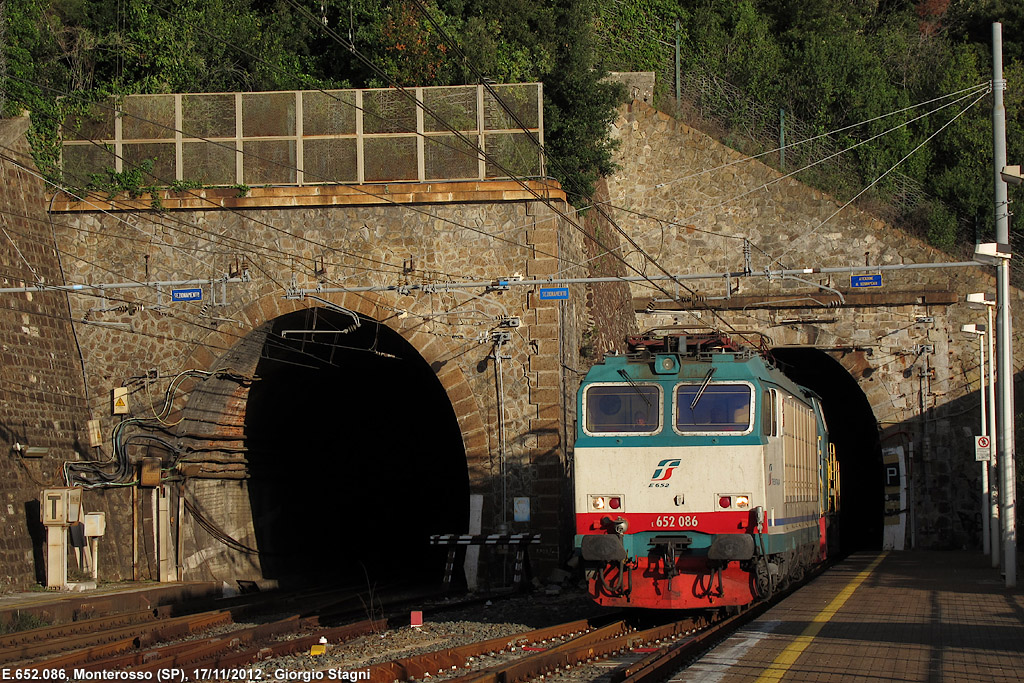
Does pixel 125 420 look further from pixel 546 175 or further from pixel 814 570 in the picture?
pixel 814 570

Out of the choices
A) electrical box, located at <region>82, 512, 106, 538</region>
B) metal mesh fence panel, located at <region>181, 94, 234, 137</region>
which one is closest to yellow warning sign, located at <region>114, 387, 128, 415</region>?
electrical box, located at <region>82, 512, 106, 538</region>

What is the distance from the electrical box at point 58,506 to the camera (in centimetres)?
1805

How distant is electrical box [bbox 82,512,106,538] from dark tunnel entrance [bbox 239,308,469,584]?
13.7 ft

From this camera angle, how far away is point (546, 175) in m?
21.4

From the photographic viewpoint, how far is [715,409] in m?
13.0

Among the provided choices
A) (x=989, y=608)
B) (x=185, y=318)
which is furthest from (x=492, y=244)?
(x=989, y=608)

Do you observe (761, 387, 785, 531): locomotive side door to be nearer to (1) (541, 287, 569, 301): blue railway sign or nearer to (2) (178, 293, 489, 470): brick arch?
(1) (541, 287, 569, 301): blue railway sign

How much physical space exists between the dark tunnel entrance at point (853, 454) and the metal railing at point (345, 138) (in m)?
13.9

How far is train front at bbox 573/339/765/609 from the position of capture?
40.8 ft

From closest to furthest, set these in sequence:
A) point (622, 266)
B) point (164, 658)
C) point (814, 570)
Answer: point (164, 658), point (814, 570), point (622, 266)

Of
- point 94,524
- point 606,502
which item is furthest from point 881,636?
point 94,524

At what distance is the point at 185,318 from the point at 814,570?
40.7 ft

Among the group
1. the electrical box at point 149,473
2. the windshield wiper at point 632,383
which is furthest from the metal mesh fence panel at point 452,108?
the windshield wiper at point 632,383

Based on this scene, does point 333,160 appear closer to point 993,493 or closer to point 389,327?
point 389,327
